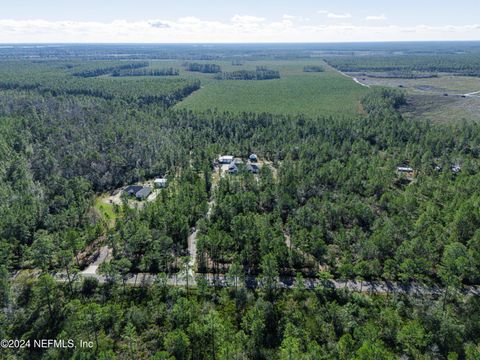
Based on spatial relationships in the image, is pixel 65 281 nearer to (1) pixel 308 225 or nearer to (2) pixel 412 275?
(1) pixel 308 225

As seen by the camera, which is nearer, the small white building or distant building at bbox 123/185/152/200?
distant building at bbox 123/185/152/200

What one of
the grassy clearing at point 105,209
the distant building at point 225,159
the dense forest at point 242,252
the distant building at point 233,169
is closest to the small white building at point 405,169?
the dense forest at point 242,252

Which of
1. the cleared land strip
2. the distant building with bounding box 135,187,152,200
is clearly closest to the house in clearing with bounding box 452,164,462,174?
the cleared land strip

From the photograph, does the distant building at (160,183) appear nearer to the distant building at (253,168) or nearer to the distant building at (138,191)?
the distant building at (138,191)

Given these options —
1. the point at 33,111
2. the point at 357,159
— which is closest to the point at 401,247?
the point at 357,159

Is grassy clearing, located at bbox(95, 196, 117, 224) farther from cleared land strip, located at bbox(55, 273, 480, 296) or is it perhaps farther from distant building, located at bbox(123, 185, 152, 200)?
cleared land strip, located at bbox(55, 273, 480, 296)
